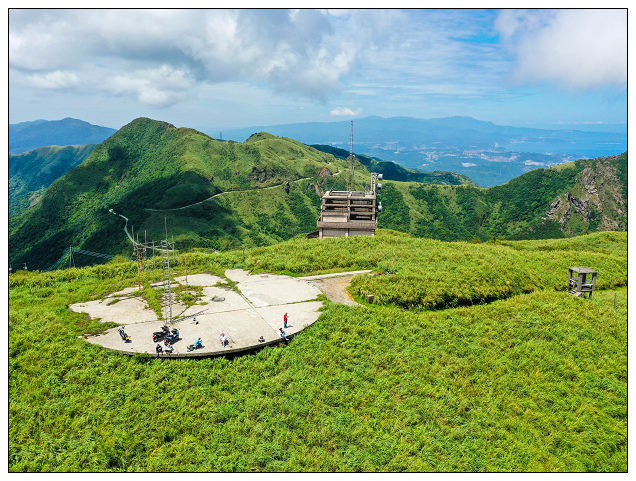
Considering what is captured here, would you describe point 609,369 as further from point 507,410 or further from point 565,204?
point 565,204

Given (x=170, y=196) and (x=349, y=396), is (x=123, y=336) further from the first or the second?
(x=170, y=196)

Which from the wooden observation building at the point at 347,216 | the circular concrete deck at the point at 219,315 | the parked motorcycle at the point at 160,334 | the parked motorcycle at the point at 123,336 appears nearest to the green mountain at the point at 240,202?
the wooden observation building at the point at 347,216

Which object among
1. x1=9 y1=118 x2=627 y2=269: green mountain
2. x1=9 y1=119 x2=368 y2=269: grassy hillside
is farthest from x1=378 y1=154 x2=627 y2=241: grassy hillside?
x1=9 y1=119 x2=368 y2=269: grassy hillside

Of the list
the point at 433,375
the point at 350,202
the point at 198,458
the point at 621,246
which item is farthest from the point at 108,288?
the point at 621,246

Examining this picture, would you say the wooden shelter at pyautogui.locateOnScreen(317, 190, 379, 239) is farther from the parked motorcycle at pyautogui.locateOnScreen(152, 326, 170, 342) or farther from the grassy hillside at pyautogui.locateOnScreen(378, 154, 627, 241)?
the grassy hillside at pyautogui.locateOnScreen(378, 154, 627, 241)

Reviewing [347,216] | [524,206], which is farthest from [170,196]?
[524,206]
